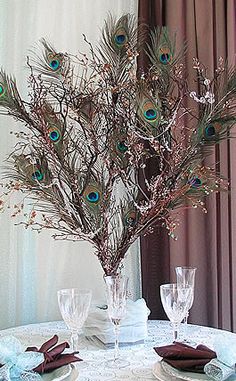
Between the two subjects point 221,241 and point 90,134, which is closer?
point 90,134

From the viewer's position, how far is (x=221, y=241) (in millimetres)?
2186

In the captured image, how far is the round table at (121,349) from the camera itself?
128cm

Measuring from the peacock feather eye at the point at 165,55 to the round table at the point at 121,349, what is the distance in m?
0.89

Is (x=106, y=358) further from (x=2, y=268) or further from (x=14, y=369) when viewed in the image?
(x=2, y=268)

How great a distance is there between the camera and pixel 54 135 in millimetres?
1672

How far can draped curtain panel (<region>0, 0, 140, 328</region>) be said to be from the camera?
7.17 feet

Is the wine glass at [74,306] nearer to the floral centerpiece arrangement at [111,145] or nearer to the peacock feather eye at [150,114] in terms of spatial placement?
the floral centerpiece arrangement at [111,145]

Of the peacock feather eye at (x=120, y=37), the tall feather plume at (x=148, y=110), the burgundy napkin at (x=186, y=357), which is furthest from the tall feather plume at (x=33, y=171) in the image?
the burgundy napkin at (x=186, y=357)

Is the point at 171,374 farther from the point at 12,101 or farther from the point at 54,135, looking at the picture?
the point at 12,101

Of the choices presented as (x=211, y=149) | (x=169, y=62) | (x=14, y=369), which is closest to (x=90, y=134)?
(x=169, y=62)

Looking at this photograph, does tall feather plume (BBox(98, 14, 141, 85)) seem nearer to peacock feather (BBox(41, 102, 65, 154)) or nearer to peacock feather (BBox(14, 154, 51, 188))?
peacock feather (BBox(41, 102, 65, 154))

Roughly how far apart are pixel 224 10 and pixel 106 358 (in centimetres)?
153

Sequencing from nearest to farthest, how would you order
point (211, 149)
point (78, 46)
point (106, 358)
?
point (106, 358), point (211, 149), point (78, 46)

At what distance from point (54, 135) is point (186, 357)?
81 centimetres
